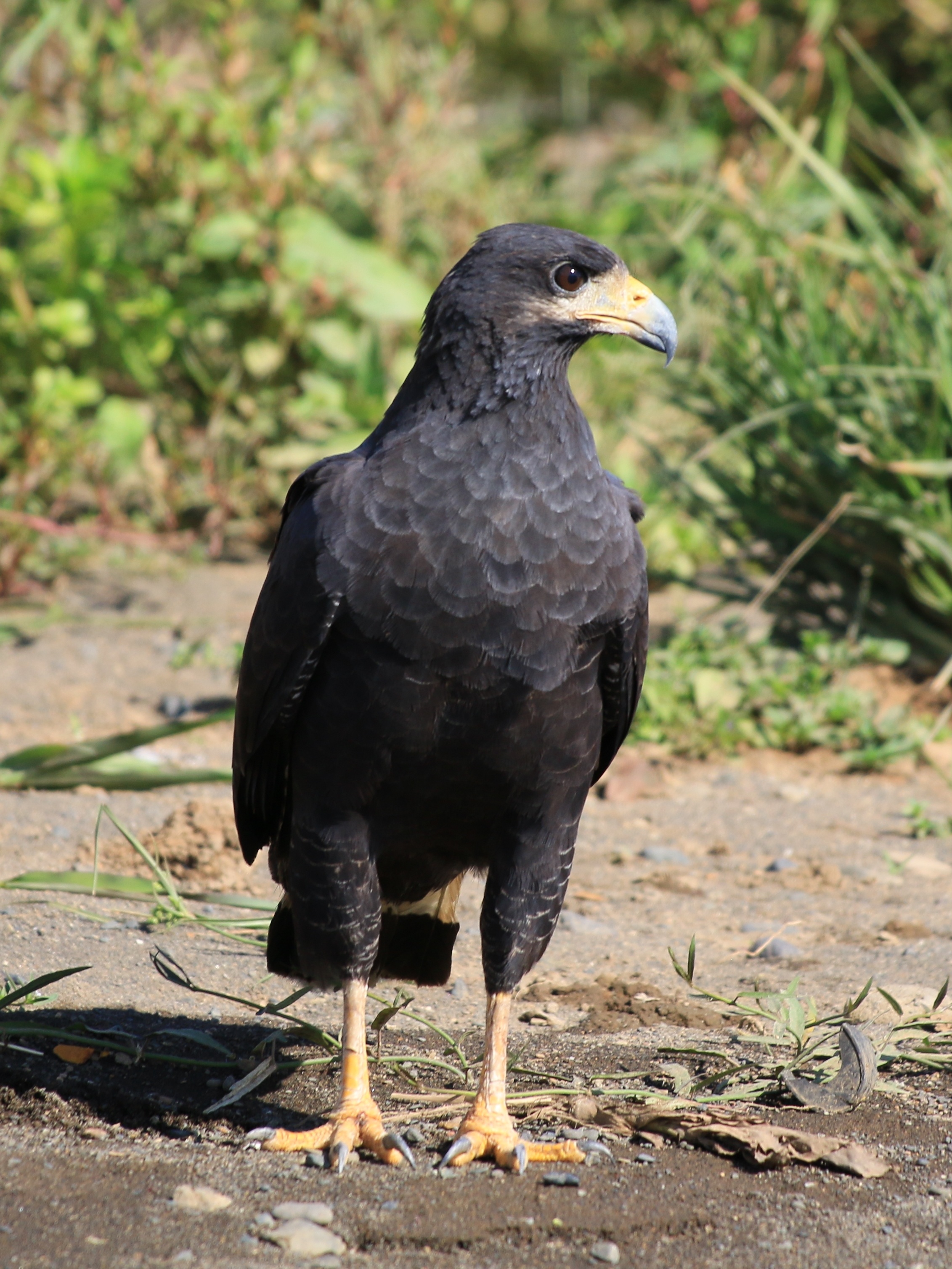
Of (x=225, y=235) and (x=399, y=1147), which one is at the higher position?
(x=225, y=235)

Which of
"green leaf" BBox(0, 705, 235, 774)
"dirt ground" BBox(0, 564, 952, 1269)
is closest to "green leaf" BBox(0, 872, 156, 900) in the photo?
"dirt ground" BBox(0, 564, 952, 1269)

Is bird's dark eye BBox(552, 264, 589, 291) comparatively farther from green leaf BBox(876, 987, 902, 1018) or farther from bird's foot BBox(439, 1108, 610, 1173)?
bird's foot BBox(439, 1108, 610, 1173)

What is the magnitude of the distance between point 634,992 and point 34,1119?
1.53 m

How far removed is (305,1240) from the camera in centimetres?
233

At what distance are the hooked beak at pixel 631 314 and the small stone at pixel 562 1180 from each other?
1.74 m

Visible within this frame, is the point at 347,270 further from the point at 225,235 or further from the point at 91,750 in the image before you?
the point at 91,750

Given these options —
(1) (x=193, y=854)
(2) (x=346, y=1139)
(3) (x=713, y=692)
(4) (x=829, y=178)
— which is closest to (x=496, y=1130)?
(2) (x=346, y=1139)

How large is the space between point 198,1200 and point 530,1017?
4.20ft

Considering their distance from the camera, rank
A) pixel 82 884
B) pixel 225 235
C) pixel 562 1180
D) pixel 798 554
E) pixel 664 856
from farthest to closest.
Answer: pixel 225 235 → pixel 798 554 → pixel 664 856 → pixel 82 884 → pixel 562 1180

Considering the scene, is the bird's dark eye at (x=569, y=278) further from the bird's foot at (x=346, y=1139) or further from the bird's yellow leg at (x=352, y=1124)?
the bird's foot at (x=346, y=1139)

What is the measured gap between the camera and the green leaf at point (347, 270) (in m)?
6.88

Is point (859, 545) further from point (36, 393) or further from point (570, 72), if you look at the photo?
point (570, 72)

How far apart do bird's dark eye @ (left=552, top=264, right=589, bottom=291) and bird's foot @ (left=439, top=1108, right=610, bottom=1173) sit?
1774 mm

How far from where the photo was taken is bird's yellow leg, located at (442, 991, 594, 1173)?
2785 mm
